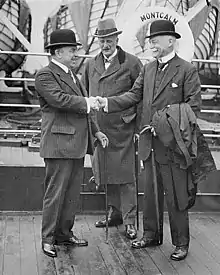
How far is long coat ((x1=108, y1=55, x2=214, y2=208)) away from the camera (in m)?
3.56

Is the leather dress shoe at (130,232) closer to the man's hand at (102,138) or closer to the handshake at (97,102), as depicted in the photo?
the man's hand at (102,138)

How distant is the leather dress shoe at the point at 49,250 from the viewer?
362 cm

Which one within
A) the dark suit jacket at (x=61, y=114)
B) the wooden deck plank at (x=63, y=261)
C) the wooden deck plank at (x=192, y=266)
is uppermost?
the dark suit jacket at (x=61, y=114)

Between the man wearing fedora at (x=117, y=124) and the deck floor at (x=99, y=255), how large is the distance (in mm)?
274

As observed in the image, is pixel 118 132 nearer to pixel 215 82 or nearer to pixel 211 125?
pixel 211 125

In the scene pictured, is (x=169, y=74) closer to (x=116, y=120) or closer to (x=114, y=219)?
(x=116, y=120)

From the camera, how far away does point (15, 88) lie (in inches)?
306

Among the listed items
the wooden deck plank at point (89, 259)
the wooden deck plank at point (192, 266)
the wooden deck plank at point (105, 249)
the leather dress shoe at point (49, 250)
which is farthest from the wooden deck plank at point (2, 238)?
the wooden deck plank at point (192, 266)

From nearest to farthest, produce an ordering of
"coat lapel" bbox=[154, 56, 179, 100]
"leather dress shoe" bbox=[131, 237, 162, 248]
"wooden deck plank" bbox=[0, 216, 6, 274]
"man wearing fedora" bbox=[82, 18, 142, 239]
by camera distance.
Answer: "wooden deck plank" bbox=[0, 216, 6, 274], "coat lapel" bbox=[154, 56, 179, 100], "leather dress shoe" bbox=[131, 237, 162, 248], "man wearing fedora" bbox=[82, 18, 142, 239]

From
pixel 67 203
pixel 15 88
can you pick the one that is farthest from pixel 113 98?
pixel 15 88

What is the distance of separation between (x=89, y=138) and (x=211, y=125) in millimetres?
3593

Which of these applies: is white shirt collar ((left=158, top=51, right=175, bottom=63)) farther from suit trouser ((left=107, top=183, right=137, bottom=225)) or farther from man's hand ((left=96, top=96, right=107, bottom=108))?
suit trouser ((left=107, top=183, right=137, bottom=225))

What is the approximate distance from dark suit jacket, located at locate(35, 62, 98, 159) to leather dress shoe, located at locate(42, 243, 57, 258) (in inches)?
22.0

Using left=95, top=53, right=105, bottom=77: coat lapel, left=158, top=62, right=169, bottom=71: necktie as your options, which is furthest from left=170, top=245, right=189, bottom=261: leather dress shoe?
left=95, top=53, right=105, bottom=77: coat lapel
